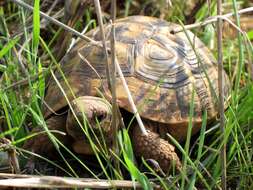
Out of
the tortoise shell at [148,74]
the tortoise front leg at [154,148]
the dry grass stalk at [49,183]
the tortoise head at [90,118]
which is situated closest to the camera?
the dry grass stalk at [49,183]

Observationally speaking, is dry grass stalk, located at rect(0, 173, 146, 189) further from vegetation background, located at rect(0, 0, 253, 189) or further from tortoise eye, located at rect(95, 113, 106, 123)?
tortoise eye, located at rect(95, 113, 106, 123)

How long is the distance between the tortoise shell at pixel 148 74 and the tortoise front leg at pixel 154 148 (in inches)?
3.5

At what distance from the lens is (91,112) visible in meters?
1.93

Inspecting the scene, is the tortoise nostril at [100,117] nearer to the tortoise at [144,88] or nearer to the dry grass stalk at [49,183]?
the tortoise at [144,88]

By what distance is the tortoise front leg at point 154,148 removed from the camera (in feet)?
6.78

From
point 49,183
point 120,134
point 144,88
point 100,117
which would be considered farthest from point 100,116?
point 49,183

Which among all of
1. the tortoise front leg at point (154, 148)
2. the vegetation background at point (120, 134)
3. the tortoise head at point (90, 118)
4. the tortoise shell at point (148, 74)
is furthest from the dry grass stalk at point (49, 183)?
the tortoise shell at point (148, 74)

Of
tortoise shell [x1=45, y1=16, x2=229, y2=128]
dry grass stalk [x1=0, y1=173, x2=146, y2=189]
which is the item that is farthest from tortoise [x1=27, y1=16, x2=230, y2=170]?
dry grass stalk [x1=0, y1=173, x2=146, y2=189]

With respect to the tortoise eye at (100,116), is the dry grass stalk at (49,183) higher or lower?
lower

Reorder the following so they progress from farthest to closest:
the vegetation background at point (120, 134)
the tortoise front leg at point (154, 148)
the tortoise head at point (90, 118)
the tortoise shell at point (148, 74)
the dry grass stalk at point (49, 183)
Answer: the tortoise shell at point (148, 74), the tortoise front leg at point (154, 148), the tortoise head at point (90, 118), the vegetation background at point (120, 134), the dry grass stalk at point (49, 183)

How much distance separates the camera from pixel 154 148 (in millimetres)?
2098

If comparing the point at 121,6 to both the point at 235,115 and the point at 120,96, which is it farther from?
the point at 235,115

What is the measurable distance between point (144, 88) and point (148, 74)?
8 cm

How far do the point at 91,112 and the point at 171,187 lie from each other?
0.39 meters
